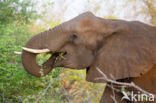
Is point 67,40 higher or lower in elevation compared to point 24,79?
higher

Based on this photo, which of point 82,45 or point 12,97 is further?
point 12,97

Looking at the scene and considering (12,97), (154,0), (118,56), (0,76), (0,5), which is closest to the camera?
(118,56)

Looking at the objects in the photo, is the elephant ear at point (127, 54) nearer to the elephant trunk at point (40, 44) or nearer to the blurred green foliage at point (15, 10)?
the elephant trunk at point (40, 44)

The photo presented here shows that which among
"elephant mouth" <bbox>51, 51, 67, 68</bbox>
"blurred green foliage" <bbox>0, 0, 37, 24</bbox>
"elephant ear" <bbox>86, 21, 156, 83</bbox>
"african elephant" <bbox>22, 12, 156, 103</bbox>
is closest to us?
"elephant ear" <bbox>86, 21, 156, 83</bbox>

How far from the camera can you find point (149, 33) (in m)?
3.12

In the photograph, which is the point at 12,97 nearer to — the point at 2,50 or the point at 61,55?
the point at 2,50

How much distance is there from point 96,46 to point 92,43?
7cm

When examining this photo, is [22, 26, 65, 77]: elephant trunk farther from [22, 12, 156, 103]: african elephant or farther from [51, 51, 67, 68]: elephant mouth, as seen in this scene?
[51, 51, 67, 68]: elephant mouth

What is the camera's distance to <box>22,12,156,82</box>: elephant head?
10.2ft

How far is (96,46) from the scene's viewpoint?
322 cm

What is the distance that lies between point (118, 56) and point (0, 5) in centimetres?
372

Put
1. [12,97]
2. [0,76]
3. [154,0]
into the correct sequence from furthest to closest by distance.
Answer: [154,0], [12,97], [0,76]

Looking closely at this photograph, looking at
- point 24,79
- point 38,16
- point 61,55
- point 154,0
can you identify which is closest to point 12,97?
point 24,79

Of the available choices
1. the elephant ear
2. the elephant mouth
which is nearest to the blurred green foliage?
the elephant mouth
